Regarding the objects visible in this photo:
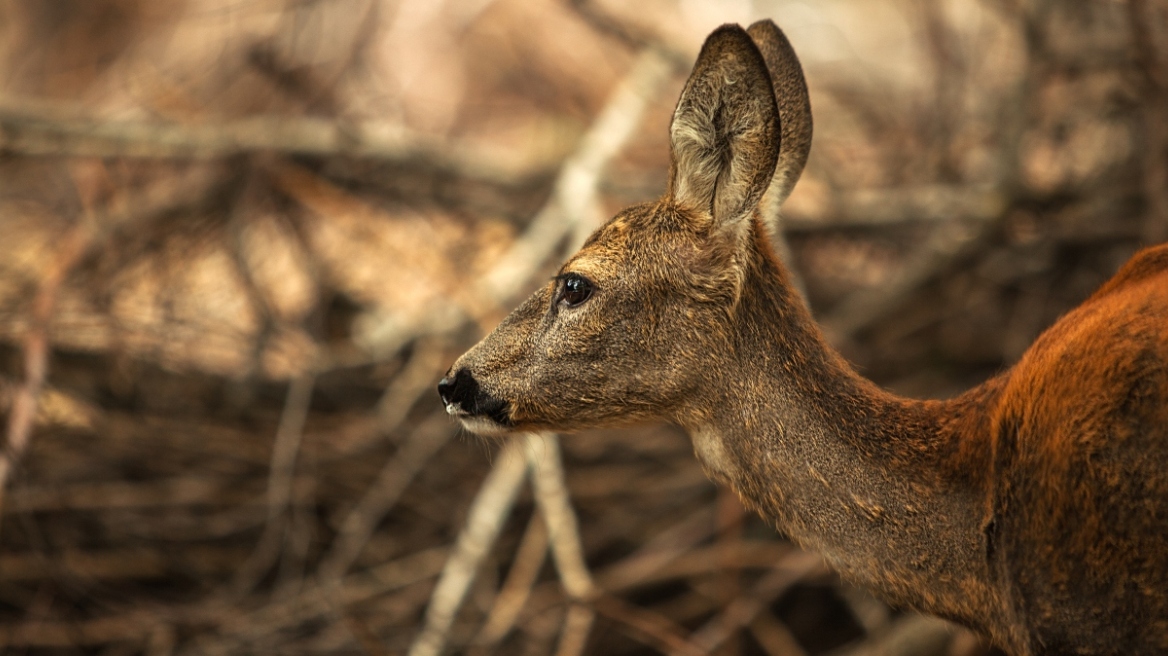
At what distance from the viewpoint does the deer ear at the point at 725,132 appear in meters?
2.30

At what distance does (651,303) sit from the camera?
2.51 m

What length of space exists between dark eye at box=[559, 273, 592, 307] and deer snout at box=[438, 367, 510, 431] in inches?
10.9

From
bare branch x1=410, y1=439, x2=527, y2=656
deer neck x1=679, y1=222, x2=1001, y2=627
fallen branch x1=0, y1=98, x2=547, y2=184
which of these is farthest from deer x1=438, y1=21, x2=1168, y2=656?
fallen branch x1=0, y1=98, x2=547, y2=184

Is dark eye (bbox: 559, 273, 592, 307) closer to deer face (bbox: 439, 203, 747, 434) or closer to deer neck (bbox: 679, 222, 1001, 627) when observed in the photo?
deer face (bbox: 439, 203, 747, 434)

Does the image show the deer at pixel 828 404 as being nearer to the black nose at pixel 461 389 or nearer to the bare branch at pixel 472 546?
the black nose at pixel 461 389

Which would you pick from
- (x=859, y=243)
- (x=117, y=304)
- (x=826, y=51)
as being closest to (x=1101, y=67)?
(x=859, y=243)

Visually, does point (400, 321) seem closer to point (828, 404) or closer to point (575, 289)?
point (575, 289)

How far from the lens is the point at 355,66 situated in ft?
19.0

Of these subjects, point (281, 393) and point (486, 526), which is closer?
point (486, 526)

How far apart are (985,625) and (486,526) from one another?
2088 millimetres

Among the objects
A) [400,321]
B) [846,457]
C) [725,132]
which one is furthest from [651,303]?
[400,321]

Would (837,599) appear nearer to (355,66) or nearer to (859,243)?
(859,243)

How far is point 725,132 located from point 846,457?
0.74 meters

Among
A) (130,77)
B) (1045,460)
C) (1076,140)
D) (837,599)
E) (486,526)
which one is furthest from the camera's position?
(130,77)
